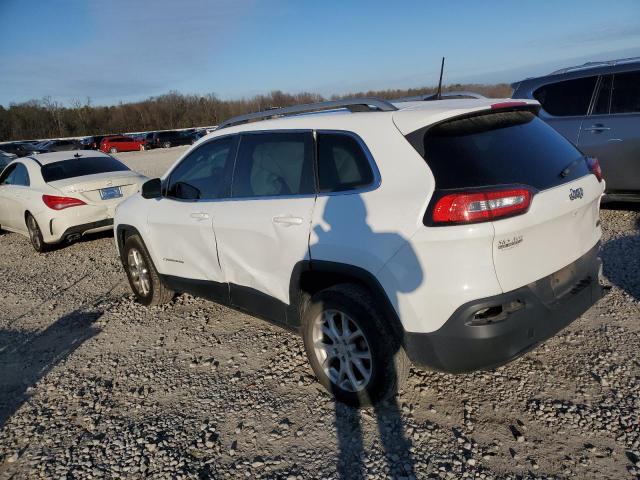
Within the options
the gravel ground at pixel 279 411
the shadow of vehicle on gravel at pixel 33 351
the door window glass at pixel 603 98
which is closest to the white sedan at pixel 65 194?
the shadow of vehicle on gravel at pixel 33 351

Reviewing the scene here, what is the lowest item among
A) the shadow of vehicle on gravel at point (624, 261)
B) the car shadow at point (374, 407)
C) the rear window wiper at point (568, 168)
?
the shadow of vehicle on gravel at point (624, 261)

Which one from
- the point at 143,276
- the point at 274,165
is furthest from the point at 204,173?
the point at 143,276

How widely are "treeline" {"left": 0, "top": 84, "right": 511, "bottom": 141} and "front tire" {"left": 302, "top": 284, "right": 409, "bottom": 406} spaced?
180 ft

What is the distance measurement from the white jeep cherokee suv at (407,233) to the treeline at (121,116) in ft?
178

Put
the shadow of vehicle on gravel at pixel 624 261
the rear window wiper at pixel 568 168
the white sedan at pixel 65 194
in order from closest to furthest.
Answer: the rear window wiper at pixel 568 168, the shadow of vehicle on gravel at pixel 624 261, the white sedan at pixel 65 194

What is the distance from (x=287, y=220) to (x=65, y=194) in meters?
5.50

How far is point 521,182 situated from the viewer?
8.41ft

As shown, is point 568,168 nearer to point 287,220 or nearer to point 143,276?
point 287,220

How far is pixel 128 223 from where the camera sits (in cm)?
491

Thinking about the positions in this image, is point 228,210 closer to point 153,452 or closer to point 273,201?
point 273,201

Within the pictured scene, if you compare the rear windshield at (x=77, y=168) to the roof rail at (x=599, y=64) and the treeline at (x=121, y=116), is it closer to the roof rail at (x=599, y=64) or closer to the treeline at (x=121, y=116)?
the roof rail at (x=599, y=64)

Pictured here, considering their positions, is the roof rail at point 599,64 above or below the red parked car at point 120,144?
below

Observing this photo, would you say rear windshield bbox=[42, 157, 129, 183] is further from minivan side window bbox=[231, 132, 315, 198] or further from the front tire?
the front tire

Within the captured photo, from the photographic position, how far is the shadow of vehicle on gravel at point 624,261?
15.0 feet
